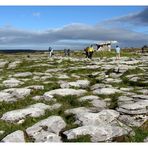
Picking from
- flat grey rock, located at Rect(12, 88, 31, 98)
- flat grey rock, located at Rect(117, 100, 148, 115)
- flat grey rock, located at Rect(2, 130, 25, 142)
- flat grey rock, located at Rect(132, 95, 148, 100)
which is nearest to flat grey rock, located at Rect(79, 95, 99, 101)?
flat grey rock, located at Rect(132, 95, 148, 100)

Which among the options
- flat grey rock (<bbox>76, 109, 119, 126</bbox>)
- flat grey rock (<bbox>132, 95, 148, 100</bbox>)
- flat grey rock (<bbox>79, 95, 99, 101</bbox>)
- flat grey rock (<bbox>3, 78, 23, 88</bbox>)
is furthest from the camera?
flat grey rock (<bbox>3, 78, 23, 88</bbox>)

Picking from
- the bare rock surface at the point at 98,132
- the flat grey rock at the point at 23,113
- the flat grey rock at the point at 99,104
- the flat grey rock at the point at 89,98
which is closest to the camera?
the bare rock surface at the point at 98,132

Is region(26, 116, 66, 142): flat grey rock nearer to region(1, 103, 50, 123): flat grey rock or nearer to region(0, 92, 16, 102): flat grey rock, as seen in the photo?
region(1, 103, 50, 123): flat grey rock

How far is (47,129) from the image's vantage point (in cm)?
1221

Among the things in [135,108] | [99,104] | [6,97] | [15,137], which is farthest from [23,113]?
[135,108]

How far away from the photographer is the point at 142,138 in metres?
11.6

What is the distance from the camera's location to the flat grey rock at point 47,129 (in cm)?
1150

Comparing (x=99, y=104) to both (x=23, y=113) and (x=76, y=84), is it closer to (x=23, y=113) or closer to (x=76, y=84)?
(x=23, y=113)

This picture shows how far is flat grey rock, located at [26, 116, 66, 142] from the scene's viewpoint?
11.5 m

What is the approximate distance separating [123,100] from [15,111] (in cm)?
427

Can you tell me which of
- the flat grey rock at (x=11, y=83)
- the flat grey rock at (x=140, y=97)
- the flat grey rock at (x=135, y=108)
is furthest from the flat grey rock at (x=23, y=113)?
the flat grey rock at (x=11, y=83)

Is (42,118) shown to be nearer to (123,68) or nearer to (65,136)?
(65,136)

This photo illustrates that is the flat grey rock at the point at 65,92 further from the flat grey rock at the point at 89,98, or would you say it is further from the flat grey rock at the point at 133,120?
the flat grey rock at the point at 133,120
